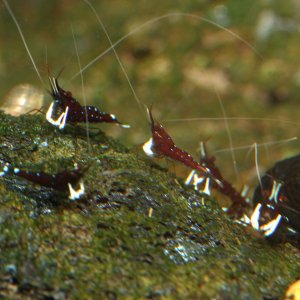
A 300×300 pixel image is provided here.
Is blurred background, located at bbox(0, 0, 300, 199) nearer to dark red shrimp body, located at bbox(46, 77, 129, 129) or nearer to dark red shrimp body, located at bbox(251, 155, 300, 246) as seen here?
dark red shrimp body, located at bbox(251, 155, 300, 246)

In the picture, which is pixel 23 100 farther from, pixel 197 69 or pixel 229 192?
pixel 197 69

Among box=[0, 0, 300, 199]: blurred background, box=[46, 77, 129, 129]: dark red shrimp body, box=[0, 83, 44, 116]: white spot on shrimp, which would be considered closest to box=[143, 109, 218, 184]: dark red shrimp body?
box=[46, 77, 129, 129]: dark red shrimp body

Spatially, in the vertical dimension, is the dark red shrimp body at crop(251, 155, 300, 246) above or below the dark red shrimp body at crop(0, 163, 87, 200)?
below

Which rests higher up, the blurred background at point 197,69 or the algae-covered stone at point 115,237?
the algae-covered stone at point 115,237

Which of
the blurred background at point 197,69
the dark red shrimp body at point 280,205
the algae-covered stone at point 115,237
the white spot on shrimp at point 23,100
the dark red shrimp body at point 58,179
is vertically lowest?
the blurred background at point 197,69

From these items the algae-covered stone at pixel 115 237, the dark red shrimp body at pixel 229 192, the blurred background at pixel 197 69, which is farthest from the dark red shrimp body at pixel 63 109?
the blurred background at pixel 197 69

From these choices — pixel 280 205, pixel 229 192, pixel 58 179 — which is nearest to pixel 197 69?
pixel 229 192

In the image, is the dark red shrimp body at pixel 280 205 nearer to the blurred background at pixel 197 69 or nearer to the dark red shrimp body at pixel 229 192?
the dark red shrimp body at pixel 229 192
